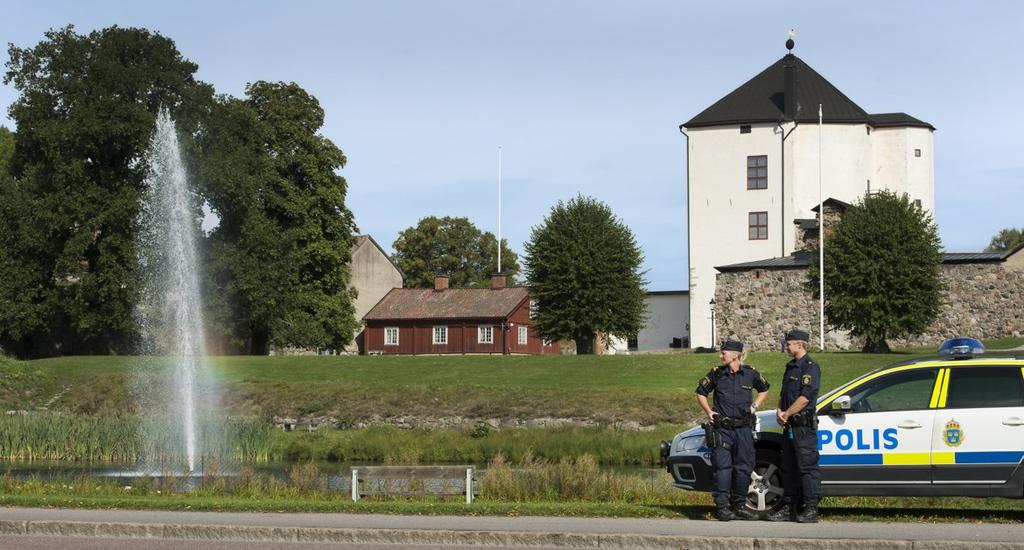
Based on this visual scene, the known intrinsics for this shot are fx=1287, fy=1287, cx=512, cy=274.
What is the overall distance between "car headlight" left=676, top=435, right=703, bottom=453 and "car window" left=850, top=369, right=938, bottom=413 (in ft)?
5.99

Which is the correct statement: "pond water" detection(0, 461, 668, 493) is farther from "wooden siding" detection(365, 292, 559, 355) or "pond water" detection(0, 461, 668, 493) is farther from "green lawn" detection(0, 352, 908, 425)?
"wooden siding" detection(365, 292, 559, 355)

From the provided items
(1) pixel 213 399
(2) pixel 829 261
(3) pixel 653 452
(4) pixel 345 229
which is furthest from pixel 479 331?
(3) pixel 653 452

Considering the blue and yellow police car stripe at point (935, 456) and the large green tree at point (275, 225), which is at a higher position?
the large green tree at point (275, 225)

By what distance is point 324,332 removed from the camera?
64.4 m

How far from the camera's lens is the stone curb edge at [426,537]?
12578 mm

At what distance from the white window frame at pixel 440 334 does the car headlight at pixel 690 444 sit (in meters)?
69.8

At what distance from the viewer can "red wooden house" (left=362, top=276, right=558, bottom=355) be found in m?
83.9

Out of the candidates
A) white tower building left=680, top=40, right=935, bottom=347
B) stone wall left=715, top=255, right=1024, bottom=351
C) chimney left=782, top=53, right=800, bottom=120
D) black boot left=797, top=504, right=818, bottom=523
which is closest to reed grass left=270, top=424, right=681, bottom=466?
black boot left=797, top=504, right=818, bottom=523

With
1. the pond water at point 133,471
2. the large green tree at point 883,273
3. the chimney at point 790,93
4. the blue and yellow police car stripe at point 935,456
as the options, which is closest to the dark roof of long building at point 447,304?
the chimney at point 790,93

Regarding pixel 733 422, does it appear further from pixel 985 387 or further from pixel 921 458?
pixel 985 387

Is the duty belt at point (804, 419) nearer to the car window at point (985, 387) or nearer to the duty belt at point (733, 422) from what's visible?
the duty belt at point (733, 422)

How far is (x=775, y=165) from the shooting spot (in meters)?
73.6

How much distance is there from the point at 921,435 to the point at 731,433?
7.26ft

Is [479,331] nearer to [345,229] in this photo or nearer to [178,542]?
[345,229]
